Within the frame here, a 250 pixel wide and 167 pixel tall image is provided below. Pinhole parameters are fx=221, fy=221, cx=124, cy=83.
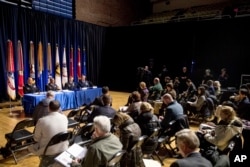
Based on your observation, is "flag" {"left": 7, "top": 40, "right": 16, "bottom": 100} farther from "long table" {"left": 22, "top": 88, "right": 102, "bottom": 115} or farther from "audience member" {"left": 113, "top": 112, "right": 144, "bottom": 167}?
"audience member" {"left": 113, "top": 112, "right": 144, "bottom": 167}

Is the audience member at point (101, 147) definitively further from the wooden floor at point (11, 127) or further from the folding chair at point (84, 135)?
the wooden floor at point (11, 127)

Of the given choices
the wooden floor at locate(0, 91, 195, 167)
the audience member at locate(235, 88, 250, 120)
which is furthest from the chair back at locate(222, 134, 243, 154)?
the audience member at locate(235, 88, 250, 120)

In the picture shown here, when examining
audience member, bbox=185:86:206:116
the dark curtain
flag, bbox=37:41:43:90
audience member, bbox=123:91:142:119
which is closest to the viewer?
audience member, bbox=123:91:142:119

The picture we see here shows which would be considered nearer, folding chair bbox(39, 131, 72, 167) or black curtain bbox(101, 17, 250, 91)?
folding chair bbox(39, 131, 72, 167)

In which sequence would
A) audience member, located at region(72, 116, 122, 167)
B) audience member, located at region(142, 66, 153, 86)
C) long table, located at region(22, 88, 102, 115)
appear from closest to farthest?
audience member, located at region(72, 116, 122, 167)
long table, located at region(22, 88, 102, 115)
audience member, located at region(142, 66, 153, 86)

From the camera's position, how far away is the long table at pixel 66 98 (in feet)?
22.7

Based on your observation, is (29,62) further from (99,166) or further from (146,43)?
(99,166)

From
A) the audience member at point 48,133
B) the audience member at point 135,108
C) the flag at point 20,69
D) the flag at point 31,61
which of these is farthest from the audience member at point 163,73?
the audience member at point 48,133

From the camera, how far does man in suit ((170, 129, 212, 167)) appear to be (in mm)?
1878

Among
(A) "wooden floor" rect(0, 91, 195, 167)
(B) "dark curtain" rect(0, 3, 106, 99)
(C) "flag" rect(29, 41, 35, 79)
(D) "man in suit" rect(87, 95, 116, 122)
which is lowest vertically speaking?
(A) "wooden floor" rect(0, 91, 195, 167)

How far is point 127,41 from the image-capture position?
14.1 meters

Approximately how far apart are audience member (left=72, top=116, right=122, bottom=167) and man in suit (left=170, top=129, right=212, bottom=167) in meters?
0.64

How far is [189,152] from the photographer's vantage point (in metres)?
2.01

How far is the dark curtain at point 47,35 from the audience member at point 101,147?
7.88 meters
